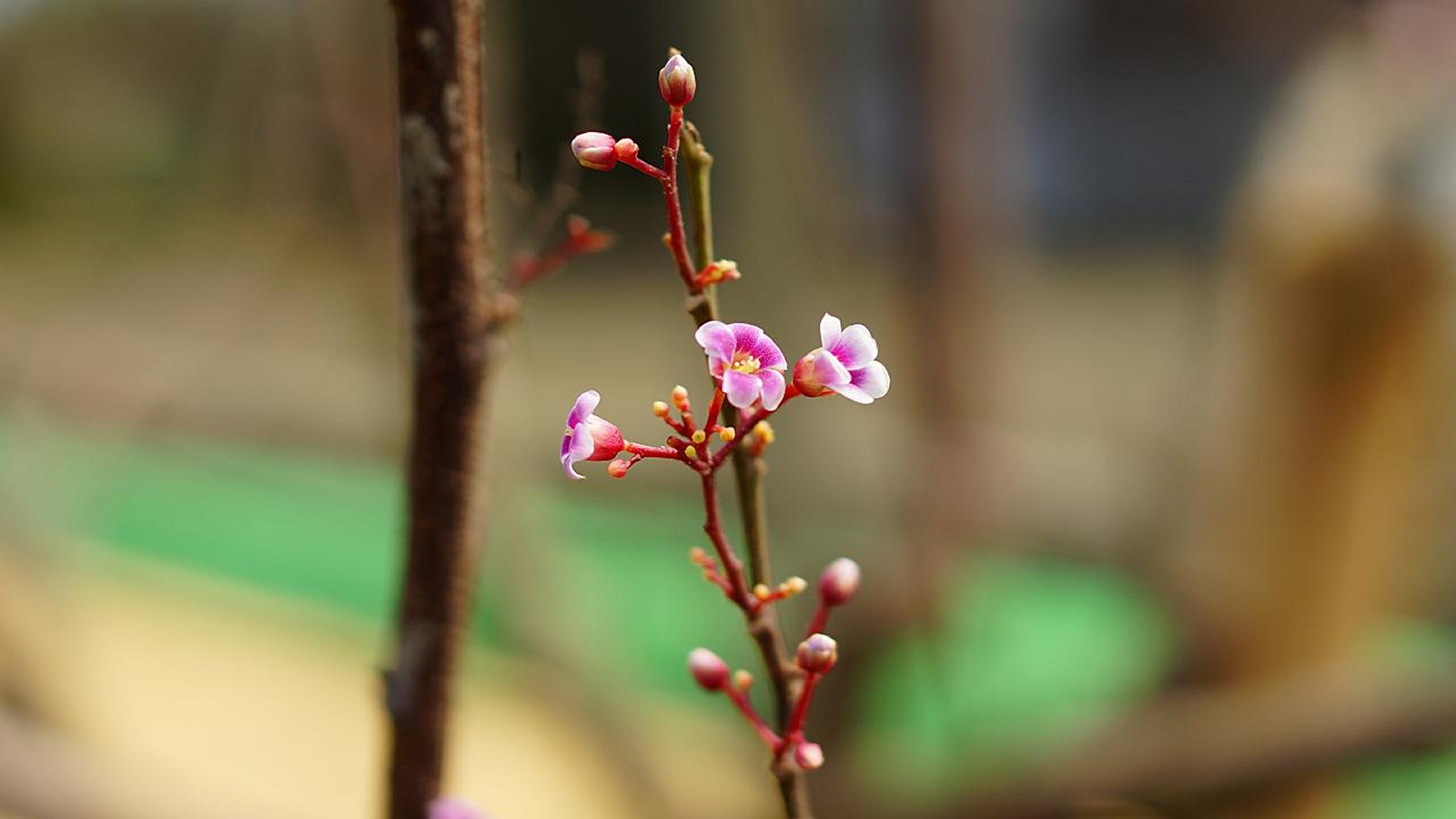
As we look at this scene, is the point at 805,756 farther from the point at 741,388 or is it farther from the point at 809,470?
the point at 809,470

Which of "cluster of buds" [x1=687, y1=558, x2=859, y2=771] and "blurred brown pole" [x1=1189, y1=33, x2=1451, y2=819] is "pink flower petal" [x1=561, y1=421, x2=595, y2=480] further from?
"blurred brown pole" [x1=1189, y1=33, x2=1451, y2=819]

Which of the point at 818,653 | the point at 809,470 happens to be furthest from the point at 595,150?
the point at 809,470

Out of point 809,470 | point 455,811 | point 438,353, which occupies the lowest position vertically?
point 455,811

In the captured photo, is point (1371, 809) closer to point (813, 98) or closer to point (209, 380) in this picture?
point (813, 98)

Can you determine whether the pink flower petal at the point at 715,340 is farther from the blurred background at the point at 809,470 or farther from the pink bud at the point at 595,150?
the blurred background at the point at 809,470

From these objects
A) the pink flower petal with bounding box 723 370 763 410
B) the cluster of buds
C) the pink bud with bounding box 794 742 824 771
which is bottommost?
the pink bud with bounding box 794 742 824 771

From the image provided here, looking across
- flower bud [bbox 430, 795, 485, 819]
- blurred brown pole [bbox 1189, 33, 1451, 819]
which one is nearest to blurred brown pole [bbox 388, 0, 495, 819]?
flower bud [bbox 430, 795, 485, 819]

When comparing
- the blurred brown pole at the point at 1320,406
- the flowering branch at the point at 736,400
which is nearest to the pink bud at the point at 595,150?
the flowering branch at the point at 736,400
